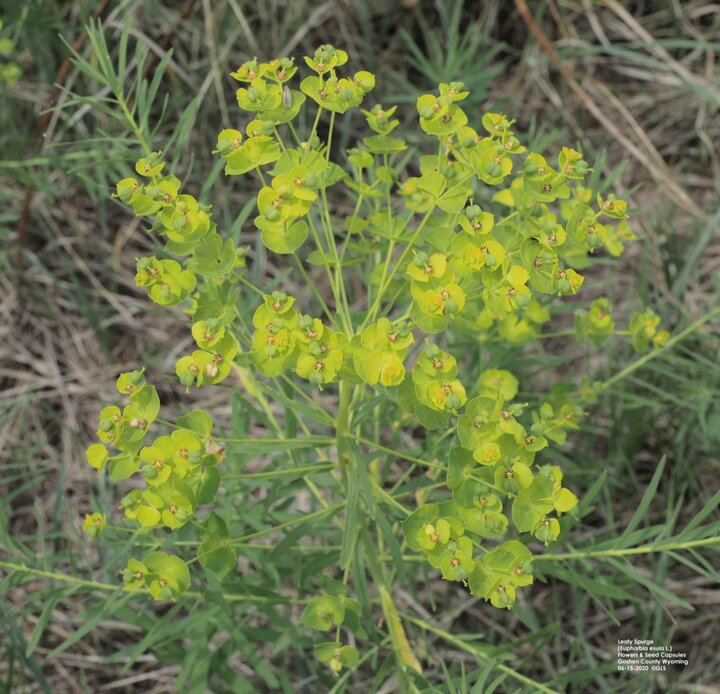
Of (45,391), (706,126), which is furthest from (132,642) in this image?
(706,126)

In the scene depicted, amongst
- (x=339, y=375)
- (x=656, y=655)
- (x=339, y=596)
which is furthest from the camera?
(x=656, y=655)

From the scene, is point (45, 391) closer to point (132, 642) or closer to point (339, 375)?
point (132, 642)

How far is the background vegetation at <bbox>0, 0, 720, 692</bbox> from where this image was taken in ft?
8.27

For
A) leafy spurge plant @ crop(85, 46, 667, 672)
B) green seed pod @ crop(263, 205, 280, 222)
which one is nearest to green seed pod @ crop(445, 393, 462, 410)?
leafy spurge plant @ crop(85, 46, 667, 672)

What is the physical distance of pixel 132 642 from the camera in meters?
Result: 2.69

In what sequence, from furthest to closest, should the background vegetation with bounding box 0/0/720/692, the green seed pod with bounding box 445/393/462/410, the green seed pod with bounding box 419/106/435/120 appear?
1. the background vegetation with bounding box 0/0/720/692
2. the green seed pod with bounding box 419/106/435/120
3. the green seed pod with bounding box 445/393/462/410

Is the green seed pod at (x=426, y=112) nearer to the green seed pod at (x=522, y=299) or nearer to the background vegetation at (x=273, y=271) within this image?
the green seed pod at (x=522, y=299)

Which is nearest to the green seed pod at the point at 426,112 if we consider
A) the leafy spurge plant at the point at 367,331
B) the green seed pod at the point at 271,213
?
the leafy spurge plant at the point at 367,331

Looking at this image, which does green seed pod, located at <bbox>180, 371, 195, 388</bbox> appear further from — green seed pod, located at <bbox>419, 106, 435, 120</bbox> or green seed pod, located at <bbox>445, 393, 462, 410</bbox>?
green seed pod, located at <bbox>419, 106, 435, 120</bbox>

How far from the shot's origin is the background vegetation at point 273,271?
2.52 m

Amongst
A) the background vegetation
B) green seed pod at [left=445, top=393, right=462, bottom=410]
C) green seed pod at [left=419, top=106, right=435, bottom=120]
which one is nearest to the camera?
green seed pod at [left=445, top=393, right=462, bottom=410]

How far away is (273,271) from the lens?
3.17 m

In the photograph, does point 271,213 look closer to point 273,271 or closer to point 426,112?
point 426,112

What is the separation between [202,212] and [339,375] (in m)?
0.35
